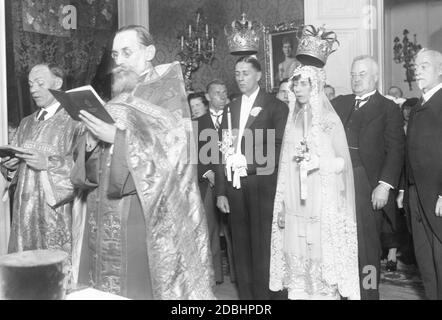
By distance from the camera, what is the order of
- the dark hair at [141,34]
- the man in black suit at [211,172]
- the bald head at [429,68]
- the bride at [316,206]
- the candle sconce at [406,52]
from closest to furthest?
the dark hair at [141,34]
the bride at [316,206]
the bald head at [429,68]
the man in black suit at [211,172]
the candle sconce at [406,52]

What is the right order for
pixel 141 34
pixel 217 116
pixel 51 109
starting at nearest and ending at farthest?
pixel 141 34 → pixel 51 109 → pixel 217 116

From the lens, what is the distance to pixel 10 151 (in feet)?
11.5

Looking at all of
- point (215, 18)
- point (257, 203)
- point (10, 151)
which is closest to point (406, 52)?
point (215, 18)

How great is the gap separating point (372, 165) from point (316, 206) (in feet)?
1.98

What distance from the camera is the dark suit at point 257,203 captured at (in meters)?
4.08

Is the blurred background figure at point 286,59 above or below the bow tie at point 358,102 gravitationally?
above

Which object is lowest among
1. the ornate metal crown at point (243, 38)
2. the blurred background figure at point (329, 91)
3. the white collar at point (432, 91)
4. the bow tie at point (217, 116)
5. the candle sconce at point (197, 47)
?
the bow tie at point (217, 116)


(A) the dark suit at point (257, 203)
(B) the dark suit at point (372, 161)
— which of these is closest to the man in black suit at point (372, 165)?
(B) the dark suit at point (372, 161)

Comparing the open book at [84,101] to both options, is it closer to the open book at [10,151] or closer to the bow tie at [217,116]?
the open book at [10,151]

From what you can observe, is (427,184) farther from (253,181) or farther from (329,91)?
(329,91)

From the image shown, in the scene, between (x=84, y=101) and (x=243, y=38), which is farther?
(x=243, y=38)

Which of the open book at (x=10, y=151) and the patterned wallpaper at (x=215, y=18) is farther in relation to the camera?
the patterned wallpaper at (x=215, y=18)
